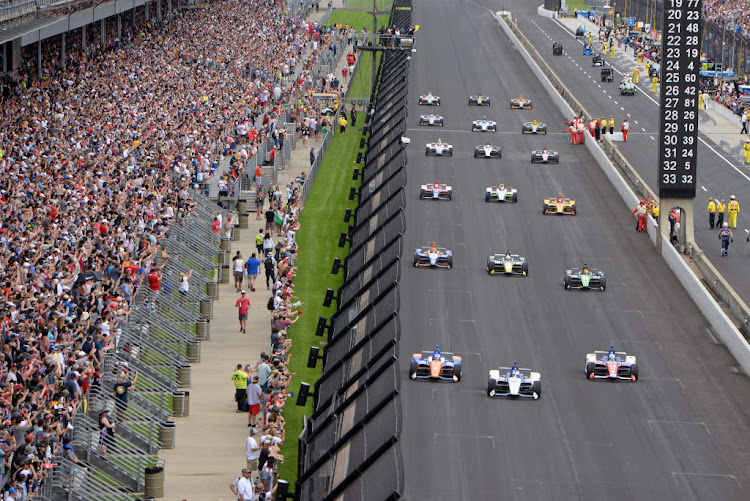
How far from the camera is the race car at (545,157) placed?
59812mm

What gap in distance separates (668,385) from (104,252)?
16320mm

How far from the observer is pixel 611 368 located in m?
32.6

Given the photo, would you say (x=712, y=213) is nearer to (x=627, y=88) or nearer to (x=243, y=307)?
(x=243, y=307)

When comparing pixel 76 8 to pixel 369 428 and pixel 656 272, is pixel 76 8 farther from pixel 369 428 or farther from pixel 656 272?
pixel 369 428

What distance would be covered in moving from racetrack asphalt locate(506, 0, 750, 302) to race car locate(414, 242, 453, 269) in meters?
9.09

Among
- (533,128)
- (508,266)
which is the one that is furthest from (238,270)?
(533,128)

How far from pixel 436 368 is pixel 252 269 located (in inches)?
475

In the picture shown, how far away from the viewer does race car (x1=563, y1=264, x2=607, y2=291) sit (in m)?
40.1

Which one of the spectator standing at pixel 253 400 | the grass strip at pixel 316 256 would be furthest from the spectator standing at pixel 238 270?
the spectator standing at pixel 253 400

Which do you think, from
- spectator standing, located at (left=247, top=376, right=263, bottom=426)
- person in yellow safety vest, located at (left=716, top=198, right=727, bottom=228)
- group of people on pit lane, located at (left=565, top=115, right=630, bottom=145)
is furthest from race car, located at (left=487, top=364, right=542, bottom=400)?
group of people on pit lane, located at (left=565, top=115, right=630, bottom=145)

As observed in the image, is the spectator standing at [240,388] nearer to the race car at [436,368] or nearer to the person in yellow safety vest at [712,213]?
the race car at [436,368]

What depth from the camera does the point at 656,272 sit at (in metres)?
42.5

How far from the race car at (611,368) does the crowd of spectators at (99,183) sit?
717cm

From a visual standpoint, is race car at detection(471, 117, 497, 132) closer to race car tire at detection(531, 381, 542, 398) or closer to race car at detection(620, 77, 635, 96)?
race car at detection(620, 77, 635, 96)
